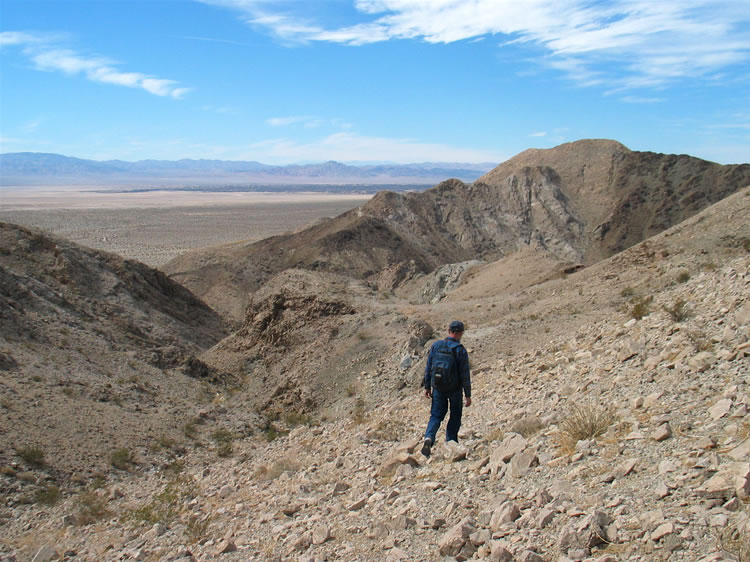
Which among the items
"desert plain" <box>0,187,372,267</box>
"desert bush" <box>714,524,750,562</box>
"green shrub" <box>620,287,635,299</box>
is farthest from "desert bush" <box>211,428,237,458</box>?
"desert plain" <box>0,187,372,267</box>

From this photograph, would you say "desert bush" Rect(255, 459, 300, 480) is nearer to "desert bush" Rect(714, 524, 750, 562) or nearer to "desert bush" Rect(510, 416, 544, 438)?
"desert bush" Rect(510, 416, 544, 438)

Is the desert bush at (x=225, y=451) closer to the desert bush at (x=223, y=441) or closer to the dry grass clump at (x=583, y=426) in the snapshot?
the desert bush at (x=223, y=441)

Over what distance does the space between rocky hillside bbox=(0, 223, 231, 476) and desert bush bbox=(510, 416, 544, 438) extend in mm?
6606

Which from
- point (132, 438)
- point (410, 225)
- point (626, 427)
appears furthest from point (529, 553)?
point (410, 225)

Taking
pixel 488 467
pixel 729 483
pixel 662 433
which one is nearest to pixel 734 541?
pixel 729 483

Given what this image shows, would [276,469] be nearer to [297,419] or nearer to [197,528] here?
[197,528]

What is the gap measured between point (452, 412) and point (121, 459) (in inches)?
232

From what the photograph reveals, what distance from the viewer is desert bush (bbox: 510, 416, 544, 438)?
21.8ft

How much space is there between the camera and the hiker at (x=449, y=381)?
697cm

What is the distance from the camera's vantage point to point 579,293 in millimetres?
16484

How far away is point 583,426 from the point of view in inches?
232

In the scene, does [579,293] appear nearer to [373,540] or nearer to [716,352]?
[716,352]

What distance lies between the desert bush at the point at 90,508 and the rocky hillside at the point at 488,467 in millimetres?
31

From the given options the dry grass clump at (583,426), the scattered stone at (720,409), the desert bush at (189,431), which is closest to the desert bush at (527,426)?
the dry grass clump at (583,426)
